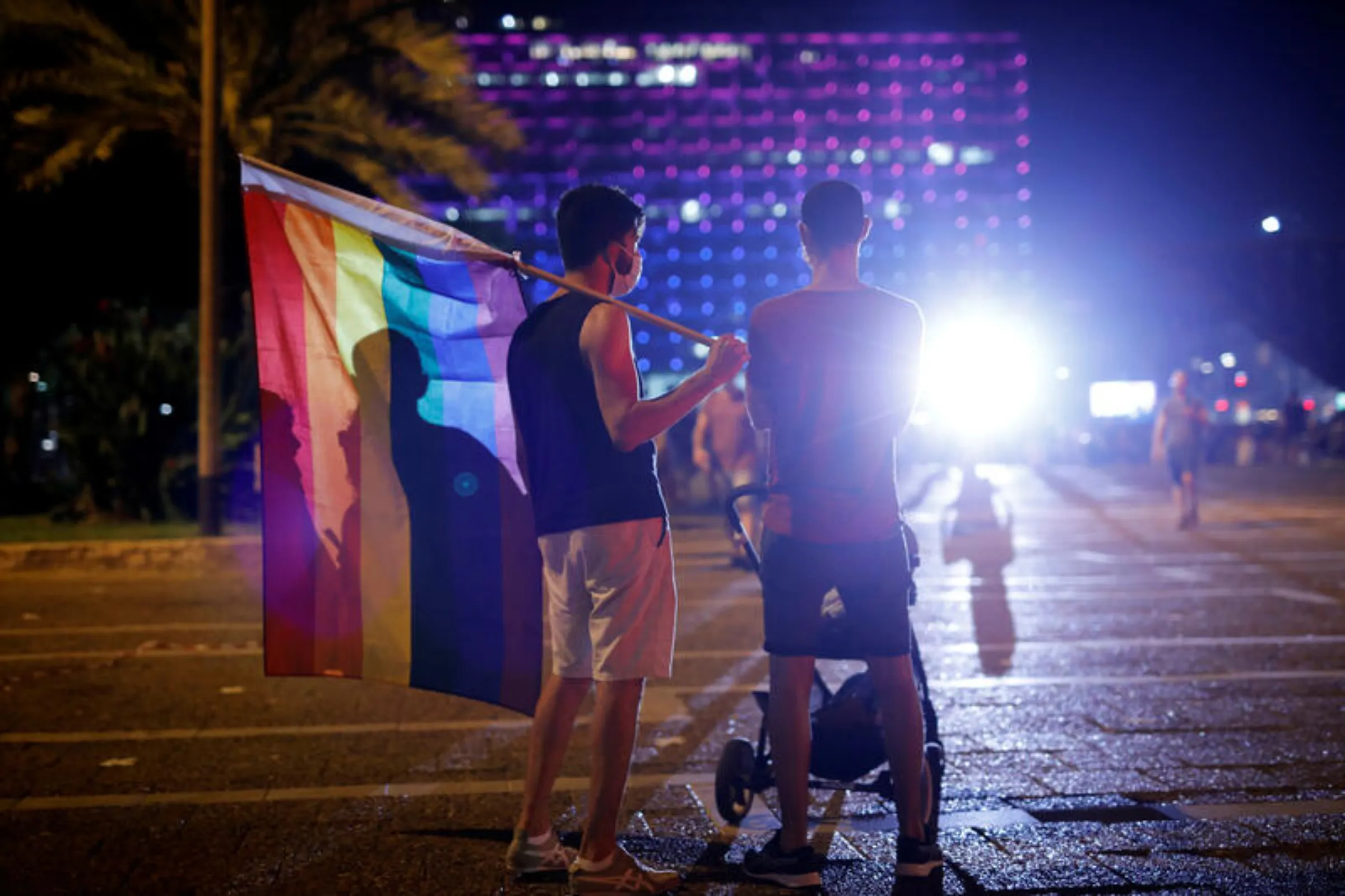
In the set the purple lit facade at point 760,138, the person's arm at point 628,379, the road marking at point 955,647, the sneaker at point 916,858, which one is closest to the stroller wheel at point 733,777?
the sneaker at point 916,858

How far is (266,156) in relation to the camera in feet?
54.7

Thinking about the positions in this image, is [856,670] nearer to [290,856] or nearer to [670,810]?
[670,810]

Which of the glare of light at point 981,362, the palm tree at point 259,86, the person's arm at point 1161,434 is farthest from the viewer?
the glare of light at point 981,362

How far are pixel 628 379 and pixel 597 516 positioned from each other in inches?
14.5

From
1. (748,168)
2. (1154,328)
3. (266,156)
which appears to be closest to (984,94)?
(748,168)

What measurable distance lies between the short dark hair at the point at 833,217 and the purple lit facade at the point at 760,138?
12775cm

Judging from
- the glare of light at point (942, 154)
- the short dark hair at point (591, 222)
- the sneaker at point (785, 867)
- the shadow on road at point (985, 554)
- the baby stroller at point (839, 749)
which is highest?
the glare of light at point (942, 154)

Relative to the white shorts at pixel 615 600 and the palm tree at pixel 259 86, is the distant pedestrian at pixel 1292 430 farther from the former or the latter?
the white shorts at pixel 615 600

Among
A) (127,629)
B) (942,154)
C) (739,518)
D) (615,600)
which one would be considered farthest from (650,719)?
(942,154)

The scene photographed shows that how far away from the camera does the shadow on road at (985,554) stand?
812 cm

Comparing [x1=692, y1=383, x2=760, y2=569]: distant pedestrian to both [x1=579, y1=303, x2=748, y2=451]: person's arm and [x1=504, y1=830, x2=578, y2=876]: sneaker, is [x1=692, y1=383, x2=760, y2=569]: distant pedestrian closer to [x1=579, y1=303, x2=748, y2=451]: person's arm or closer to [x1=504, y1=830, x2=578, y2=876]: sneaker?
[x1=504, y1=830, x2=578, y2=876]: sneaker

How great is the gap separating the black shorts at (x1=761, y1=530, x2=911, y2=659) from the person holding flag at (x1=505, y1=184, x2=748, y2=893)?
315 millimetres

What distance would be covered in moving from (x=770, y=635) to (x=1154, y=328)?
233 feet

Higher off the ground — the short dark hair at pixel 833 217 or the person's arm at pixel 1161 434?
the short dark hair at pixel 833 217
